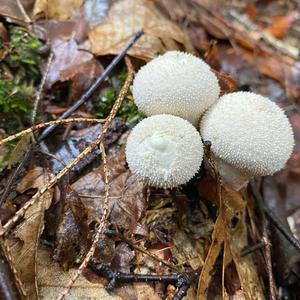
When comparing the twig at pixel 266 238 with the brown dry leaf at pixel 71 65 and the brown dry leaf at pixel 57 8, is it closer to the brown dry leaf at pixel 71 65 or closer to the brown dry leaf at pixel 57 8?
the brown dry leaf at pixel 71 65

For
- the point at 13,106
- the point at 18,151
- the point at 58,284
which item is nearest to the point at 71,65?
the point at 13,106

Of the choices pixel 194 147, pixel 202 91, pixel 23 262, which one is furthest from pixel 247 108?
pixel 23 262

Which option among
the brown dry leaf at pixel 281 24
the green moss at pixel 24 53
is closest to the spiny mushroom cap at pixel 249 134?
the green moss at pixel 24 53

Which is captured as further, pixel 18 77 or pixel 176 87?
pixel 18 77

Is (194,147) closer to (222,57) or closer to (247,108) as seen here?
(247,108)

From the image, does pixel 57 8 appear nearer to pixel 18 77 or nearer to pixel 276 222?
pixel 18 77
